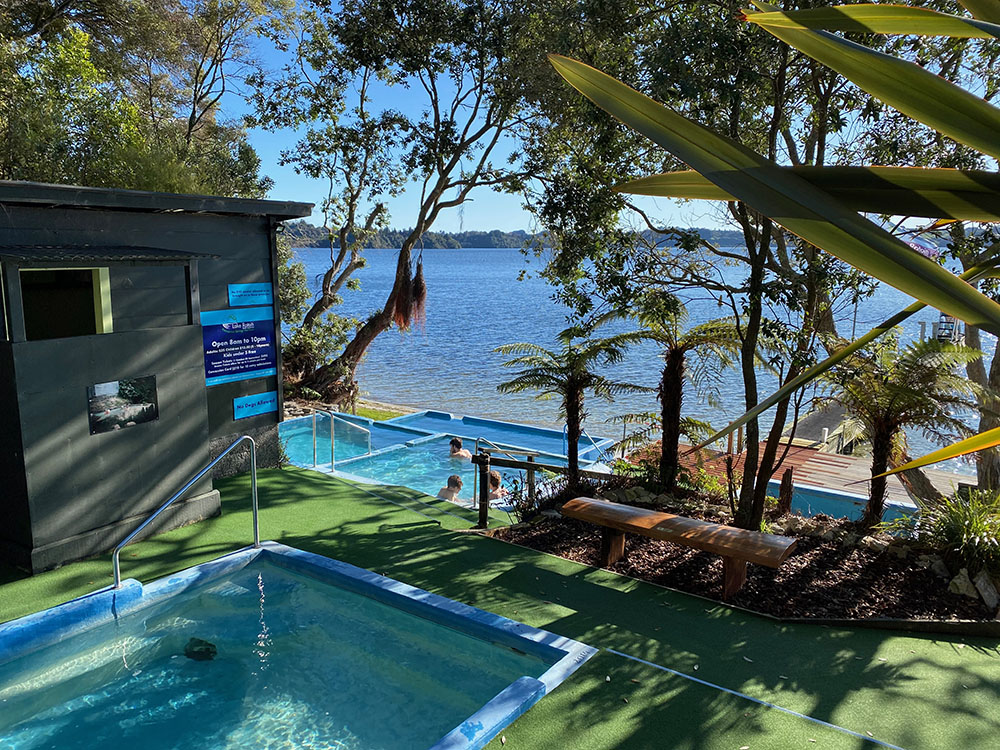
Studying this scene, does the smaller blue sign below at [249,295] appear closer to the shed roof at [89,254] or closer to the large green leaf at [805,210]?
the shed roof at [89,254]

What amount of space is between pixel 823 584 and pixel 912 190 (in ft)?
25.0

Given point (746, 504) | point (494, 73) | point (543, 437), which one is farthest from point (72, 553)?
point (543, 437)

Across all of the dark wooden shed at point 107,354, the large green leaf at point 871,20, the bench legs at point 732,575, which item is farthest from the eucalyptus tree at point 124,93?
the large green leaf at point 871,20

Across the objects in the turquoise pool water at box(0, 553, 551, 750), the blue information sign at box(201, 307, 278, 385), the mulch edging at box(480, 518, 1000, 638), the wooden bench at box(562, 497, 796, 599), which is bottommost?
the turquoise pool water at box(0, 553, 551, 750)

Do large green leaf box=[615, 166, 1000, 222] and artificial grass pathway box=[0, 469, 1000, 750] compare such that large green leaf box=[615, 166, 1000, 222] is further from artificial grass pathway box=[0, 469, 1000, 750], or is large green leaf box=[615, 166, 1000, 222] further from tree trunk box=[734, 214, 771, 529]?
tree trunk box=[734, 214, 771, 529]

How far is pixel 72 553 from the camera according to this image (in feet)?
25.5

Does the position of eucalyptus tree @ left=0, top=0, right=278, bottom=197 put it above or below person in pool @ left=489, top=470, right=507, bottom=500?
above

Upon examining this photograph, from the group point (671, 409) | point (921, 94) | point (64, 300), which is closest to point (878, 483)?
point (671, 409)

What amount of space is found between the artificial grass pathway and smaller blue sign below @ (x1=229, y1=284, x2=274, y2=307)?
3.14 metres

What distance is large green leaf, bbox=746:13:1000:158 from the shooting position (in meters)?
0.57

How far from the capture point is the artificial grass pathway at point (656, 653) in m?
4.97

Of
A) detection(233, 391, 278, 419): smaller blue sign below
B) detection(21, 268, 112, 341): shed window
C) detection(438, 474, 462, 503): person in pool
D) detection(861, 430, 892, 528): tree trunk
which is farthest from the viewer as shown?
detection(438, 474, 462, 503): person in pool

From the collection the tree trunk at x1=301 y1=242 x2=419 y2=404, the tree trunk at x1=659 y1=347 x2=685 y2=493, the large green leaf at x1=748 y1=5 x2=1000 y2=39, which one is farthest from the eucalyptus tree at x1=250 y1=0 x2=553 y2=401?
the large green leaf at x1=748 y1=5 x2=1000 y2=39

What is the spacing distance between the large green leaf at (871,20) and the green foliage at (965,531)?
785 centimetres
